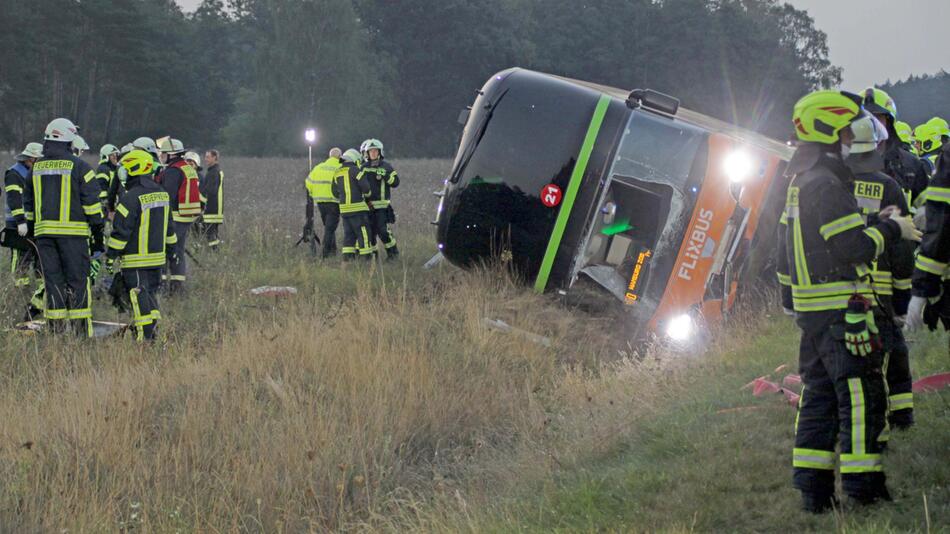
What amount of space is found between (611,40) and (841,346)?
6345 centimetres

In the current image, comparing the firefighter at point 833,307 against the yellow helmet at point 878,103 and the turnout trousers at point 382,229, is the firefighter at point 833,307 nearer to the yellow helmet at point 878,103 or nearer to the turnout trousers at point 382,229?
the yellow helmet at point 878,103

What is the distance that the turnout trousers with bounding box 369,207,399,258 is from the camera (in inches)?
526

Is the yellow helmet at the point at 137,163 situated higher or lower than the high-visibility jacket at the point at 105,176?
higher

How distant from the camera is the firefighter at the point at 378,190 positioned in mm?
13305

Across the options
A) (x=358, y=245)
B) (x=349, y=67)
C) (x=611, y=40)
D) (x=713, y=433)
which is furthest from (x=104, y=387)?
(x=611, y=40)

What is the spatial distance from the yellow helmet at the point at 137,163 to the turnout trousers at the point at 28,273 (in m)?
1.73

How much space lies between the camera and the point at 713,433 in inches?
211

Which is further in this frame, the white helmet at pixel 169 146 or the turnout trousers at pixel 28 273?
the white helmet at pixel 169 146

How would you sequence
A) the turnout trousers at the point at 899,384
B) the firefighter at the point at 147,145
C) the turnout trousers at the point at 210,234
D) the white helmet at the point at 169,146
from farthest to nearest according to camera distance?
the turnout trousers at the point at 210,234
the white helmet at the point at 169,146
the firefighter at the point at 147,145
the turnout trousers at the point at 899,384

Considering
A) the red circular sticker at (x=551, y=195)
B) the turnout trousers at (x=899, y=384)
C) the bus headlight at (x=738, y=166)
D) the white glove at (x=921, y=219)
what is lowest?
the turnout trousers at (x=899, y=384)

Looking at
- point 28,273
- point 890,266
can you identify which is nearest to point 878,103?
point 890,266

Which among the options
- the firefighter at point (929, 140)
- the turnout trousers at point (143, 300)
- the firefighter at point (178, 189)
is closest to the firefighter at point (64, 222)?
the turnout trousers at point (143, 300)

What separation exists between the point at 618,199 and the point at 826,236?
463cm

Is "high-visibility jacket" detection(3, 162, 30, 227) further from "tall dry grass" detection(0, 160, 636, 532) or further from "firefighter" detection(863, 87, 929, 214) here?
"firefighter" detection(863, 87, 929, 214)
